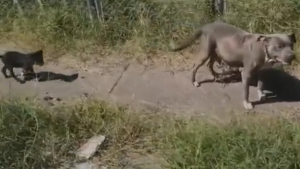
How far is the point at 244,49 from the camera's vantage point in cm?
623

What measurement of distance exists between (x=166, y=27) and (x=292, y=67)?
145cm

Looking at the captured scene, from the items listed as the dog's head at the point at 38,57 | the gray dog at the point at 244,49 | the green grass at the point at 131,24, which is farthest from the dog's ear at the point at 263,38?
the dog's head at the point at 38,57

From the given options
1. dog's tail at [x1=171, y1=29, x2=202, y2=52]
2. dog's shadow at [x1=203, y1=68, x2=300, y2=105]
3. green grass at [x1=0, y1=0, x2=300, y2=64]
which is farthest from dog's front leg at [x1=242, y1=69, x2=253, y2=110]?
green grass at [x1=0, y1=0, x2=300, y2=64]

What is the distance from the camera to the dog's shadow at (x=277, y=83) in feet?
21.4

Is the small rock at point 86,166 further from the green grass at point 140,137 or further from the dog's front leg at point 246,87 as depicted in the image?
the dog's front leg at point 246,87

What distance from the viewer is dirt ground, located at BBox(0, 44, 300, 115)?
6348 mm

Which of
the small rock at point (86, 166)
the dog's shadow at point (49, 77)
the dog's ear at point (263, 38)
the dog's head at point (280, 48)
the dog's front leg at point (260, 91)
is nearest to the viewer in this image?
the small rock at point (86, 166)

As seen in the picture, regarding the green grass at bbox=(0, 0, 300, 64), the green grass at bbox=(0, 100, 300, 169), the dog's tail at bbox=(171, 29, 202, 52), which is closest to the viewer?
the green grass at bbox=(0, 100, 300, 169)

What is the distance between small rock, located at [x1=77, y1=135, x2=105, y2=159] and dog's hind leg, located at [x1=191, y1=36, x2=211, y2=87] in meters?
1.40

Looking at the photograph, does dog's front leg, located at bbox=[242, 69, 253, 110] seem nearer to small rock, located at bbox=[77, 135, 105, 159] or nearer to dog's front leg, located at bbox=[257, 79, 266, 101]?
dog's front leg, located at bbox=[257, 79, 266, 101]

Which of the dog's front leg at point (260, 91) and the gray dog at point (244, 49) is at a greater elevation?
the gray dog at point (244, 49)

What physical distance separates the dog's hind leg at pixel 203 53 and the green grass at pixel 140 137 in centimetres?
78

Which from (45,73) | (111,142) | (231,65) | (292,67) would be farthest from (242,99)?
(45,73)

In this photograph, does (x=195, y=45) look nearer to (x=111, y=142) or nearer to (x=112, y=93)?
(x=112, y=93)
